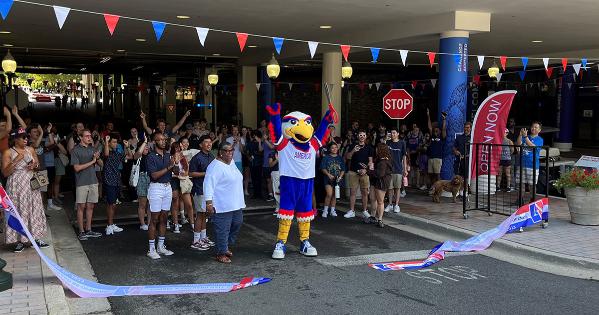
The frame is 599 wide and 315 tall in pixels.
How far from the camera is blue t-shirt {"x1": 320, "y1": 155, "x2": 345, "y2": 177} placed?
1133 cm

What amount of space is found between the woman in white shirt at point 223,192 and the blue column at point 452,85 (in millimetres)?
7124

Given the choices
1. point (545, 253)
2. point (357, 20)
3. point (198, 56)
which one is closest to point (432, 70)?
point (198, 56)

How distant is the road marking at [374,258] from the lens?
8.12m

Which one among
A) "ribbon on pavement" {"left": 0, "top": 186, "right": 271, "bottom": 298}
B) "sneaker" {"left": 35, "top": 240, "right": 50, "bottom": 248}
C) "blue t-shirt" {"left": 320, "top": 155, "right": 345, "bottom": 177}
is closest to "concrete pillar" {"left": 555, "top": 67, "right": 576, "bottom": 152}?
"blue t-shirt" {"left": 320, "top": 155, "right": 345, "bottom": 177}

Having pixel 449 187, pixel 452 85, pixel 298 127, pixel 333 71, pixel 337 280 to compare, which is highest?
pixel 333 71

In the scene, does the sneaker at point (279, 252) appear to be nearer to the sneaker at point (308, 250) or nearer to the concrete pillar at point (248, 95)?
the sneaker at point (308, 250)

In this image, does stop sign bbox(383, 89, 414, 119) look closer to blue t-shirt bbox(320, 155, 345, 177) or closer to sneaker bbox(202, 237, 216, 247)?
blue t-shirt bbox(320, 155, 345, 177)

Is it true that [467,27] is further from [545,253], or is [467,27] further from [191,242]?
[191,242]

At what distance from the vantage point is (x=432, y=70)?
97.2ft

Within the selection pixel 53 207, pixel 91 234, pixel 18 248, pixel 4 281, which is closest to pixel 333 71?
pixel 53 207

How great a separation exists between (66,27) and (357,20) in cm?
833

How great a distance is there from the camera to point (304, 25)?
603 inches

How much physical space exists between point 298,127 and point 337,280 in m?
2.46

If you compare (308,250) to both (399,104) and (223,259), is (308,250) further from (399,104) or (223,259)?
(399,104)
